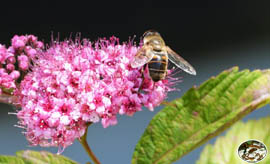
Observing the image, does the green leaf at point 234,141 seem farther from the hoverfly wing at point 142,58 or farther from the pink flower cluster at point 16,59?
the pink flower cluster at point 16,59

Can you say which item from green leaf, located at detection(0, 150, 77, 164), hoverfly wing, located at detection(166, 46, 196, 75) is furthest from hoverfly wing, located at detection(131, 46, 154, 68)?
green leaf, located at detection(0, 150, 77, 164)

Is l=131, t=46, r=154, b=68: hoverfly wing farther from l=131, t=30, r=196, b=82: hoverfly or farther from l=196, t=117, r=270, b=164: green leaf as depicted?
→ l=196, t=117, r=270, b=164: green leaf

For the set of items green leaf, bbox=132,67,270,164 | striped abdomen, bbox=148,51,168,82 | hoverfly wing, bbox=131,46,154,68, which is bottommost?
green leaf, bbox=132,67,270,164

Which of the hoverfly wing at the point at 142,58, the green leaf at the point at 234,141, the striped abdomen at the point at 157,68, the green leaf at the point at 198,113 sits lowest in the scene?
the green leaf at the point at 234,141

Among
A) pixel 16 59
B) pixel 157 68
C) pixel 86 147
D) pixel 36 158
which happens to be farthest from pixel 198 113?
pixel 16 59

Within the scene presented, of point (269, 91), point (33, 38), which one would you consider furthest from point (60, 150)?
point (269, 91)

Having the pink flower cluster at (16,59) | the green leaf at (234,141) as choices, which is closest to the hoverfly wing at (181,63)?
the green leaf at (234,141)
